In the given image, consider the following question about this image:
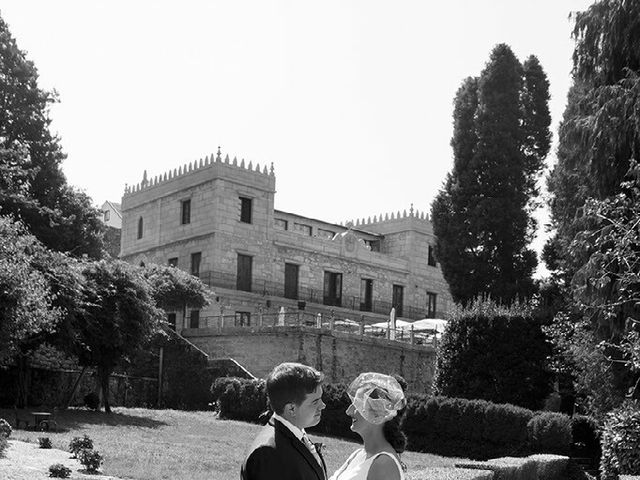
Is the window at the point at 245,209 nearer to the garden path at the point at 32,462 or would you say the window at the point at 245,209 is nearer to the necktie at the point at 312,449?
the garden path at the point at 32,462

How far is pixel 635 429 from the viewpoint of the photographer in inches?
589

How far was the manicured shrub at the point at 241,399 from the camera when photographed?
26.0m

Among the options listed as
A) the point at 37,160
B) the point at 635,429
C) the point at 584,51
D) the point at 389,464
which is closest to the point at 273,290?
the point at 37,160

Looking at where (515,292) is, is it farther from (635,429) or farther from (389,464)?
(389,464)

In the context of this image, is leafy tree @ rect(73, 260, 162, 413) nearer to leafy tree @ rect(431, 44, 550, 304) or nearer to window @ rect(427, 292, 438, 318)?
leafy tree @ rect(431, 44, 550, 304)

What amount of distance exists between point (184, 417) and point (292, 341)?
804cm

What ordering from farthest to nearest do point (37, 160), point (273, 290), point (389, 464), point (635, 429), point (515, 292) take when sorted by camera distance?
point (273, 290)
point (515, 292)
point (37, 160)
point (635, 429)
point (389, 464)

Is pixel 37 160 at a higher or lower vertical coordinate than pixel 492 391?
higher

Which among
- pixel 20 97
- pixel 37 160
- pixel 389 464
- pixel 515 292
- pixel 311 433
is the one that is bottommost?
pixel 311 433

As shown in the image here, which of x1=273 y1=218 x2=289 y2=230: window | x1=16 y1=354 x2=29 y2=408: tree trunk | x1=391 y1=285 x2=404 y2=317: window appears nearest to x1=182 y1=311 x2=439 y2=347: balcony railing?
x1=273 y1=218 x2=289 y2=230: window

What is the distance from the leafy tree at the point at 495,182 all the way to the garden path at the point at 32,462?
2044 cm

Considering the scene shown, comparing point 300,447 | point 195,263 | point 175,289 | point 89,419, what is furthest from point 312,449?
point 195,263

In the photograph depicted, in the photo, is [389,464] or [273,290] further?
[273,290]

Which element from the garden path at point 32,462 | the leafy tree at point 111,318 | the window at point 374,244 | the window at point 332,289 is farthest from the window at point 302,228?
the garden path at point 32,462
